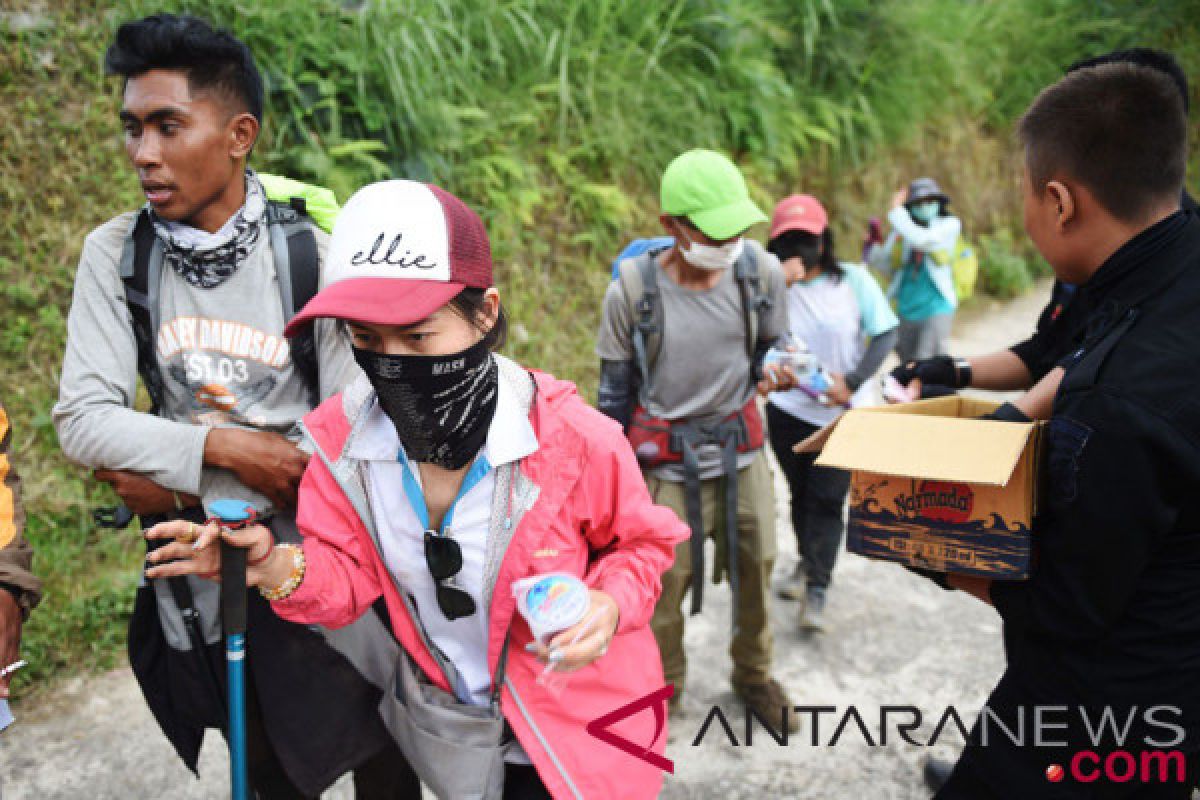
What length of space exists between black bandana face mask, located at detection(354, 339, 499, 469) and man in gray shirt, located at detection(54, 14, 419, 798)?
20.9 inches

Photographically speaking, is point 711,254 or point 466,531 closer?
point 466,531

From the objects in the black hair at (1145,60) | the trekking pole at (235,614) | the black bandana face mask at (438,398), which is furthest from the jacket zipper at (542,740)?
the black hair at (1145,60)

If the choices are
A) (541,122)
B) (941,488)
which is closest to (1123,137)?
(941,488)

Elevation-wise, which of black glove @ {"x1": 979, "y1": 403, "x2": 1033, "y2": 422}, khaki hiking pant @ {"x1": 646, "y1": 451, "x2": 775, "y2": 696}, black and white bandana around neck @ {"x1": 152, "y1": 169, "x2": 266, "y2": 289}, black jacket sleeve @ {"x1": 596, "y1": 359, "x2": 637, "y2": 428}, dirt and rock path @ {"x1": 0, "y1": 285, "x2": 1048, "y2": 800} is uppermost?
black and white bandana around neck @ {"x1": 152, "y1": 169, "x2": 266, "y2": 289}

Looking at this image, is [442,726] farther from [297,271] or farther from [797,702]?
[797,702]

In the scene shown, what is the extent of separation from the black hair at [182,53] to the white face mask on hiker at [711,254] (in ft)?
5.79

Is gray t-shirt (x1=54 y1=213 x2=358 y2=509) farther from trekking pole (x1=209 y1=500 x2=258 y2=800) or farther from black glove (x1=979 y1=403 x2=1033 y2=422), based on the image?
black glove (x1=979 y1=403 x2=1033 y2=422)

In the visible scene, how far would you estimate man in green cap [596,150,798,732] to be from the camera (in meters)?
3.62

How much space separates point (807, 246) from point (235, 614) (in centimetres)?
340

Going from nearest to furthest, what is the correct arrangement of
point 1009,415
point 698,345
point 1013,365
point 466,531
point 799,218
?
point 466,531 < point 1009,415 < point 1013,365 < point 698,345 < point 799,218

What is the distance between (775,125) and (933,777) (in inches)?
288

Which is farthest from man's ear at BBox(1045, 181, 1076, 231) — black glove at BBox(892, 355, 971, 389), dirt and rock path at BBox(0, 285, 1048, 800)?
dirt and rock path at BBox(0, 285, 1048, 800)

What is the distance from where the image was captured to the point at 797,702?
4105mm

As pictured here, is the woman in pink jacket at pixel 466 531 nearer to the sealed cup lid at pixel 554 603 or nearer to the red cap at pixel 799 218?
the sealed cup lid at pixel 554 603
